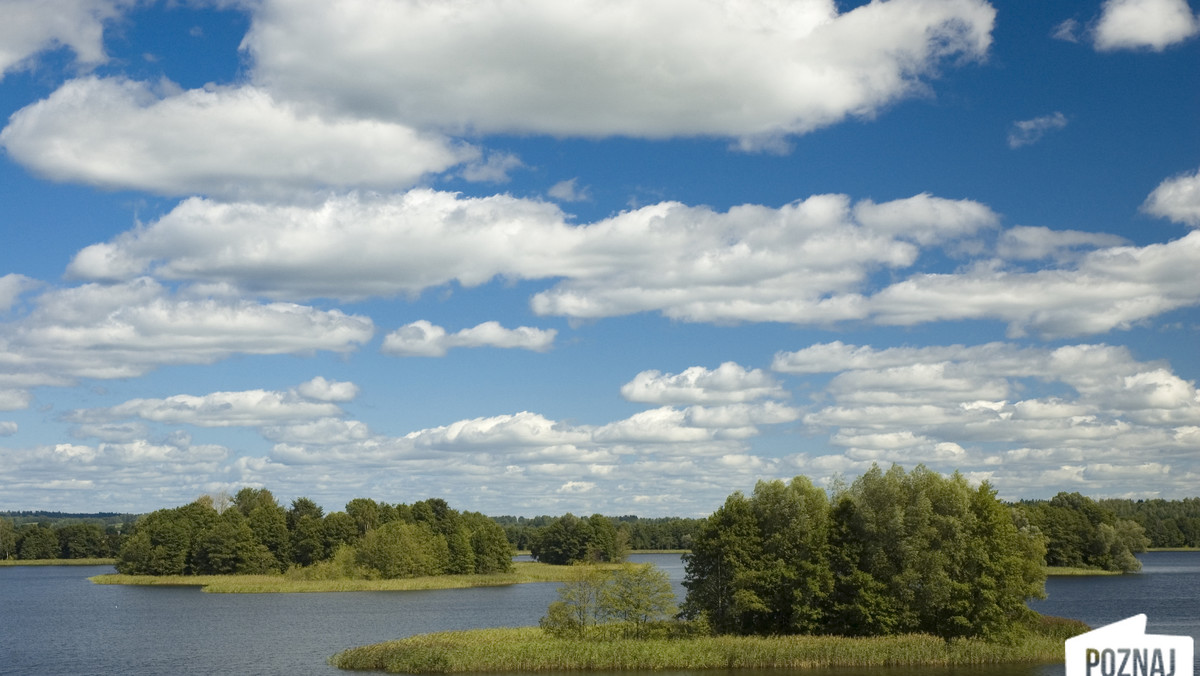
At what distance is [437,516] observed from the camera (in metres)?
179

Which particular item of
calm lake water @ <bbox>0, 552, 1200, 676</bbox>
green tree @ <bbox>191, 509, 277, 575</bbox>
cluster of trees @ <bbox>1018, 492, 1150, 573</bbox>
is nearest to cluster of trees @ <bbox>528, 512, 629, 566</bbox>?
calm lake water @ <bbox>0, 552, 1200, 676</bbox>

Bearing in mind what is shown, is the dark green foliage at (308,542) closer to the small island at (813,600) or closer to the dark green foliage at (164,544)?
the dark green foliage at (164,544)

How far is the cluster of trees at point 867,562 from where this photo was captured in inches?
2542

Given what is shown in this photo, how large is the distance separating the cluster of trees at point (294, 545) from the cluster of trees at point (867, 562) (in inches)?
3317

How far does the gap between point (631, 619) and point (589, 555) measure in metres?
114

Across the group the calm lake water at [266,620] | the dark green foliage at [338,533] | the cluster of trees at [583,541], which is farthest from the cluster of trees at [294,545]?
Result: the cluster of trees at [583,541]

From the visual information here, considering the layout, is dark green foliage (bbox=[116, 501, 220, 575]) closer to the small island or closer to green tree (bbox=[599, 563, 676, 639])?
the small island

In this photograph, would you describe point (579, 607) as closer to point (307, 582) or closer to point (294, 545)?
point (307, 582)

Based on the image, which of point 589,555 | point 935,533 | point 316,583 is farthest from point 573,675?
point 589,555

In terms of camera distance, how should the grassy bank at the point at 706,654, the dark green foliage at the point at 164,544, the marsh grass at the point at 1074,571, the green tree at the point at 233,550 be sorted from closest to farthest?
1. the grassy bank at the point at 706,654
2. the marsh grass at the point at 1074,571
3. the green tree at the point at 233,550
4. the dark green foliage at the point at 164,544

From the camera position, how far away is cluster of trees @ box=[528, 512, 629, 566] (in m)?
187

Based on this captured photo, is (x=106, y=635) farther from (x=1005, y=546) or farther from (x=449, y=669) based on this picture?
(x=1005, y=546)

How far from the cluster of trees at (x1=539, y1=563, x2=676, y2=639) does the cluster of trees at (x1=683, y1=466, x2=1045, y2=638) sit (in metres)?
3.95

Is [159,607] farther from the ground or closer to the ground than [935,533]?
closer to the ground
